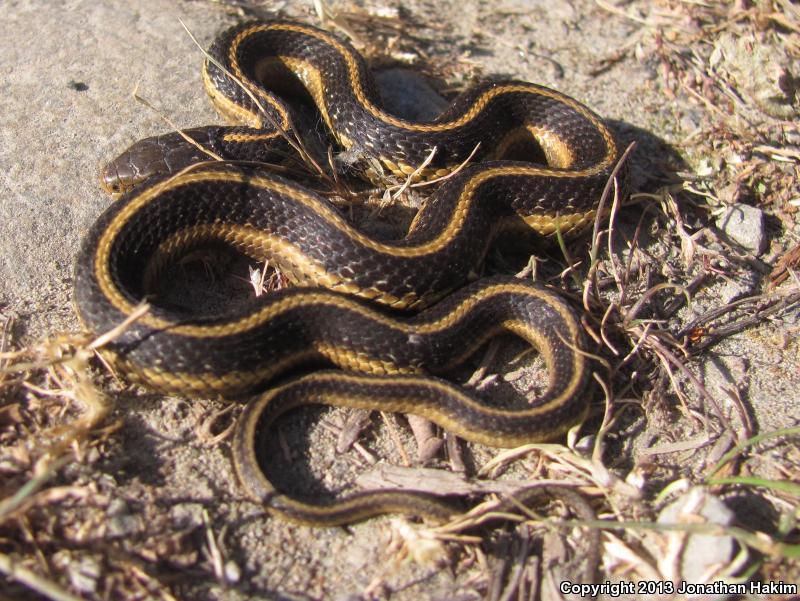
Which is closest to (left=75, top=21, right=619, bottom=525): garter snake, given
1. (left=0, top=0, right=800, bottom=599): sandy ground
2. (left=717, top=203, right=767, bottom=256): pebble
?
(left=0, top=0, right=800, bottom=599): sandy ground

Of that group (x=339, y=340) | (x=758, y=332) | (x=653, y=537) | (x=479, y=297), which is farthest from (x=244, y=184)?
(x=758, y=332)

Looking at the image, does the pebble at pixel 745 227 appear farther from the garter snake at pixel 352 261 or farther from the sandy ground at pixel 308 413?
the garter snake at pixel 352 261

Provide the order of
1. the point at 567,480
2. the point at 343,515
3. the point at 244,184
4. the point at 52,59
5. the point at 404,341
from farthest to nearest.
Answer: the point at 52,59 < the point at 244,184 < the point at 404,341 < the point at 567,480 < the point at 343,515

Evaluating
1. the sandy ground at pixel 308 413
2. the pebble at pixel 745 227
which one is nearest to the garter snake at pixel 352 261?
the sandy ground at pixel 308 413

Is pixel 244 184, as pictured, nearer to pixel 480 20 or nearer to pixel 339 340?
pixel 339 340

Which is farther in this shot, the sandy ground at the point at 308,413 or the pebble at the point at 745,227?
the pebble at the point at 745,227

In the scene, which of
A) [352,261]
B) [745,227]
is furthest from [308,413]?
[745,227]
